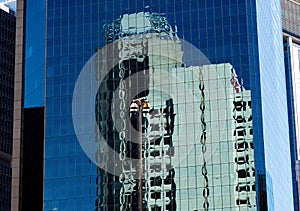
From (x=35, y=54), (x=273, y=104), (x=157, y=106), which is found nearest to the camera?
(x=157, y=106)

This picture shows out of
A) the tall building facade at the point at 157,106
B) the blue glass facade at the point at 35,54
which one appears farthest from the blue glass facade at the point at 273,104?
the blue glass facade at the point at 35,54

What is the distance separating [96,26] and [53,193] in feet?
86.8

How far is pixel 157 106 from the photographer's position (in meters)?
134

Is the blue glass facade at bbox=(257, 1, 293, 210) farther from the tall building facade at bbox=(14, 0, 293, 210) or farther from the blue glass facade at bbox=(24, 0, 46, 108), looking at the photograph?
the blue glass facade at bbox=(24, 0, 46, 108)

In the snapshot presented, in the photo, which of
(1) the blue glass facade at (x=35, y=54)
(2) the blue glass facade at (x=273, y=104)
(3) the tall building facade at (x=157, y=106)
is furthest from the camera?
(1) the blue glass facade at (x=35, y=54)

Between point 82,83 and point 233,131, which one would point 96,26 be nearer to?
point 82,83

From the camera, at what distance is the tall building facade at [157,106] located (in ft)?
426

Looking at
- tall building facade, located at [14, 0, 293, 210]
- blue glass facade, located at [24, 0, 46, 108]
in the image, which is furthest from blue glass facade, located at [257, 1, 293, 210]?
blue glass facade, located at [24, 0, 46, 108]

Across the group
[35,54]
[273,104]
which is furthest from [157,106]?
[35,54]

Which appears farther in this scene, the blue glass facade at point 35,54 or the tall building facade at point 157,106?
the blue glass facade at point 35,54

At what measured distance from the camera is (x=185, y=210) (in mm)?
128750

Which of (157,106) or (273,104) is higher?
(273,104)

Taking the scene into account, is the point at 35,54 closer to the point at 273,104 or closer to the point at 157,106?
the point at 157,106

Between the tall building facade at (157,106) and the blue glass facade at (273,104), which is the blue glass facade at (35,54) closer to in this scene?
the tall building facade at (157,106)
